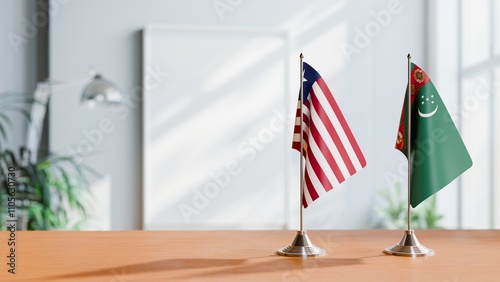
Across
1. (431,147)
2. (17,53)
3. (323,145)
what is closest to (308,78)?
(323,145)

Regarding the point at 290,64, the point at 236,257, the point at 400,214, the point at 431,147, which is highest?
the point at 290,64

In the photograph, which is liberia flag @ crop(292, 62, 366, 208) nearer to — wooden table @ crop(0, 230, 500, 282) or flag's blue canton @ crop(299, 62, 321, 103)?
flag's blue canton @ crop(299, 62, 321, 103)

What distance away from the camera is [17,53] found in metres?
4.47

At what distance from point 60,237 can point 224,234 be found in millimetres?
369

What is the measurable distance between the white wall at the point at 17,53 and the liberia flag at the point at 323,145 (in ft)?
11.8

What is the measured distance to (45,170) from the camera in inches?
144

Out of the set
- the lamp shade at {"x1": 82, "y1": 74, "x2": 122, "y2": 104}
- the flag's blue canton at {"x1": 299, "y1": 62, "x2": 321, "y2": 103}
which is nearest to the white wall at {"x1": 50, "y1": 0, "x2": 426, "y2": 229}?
the lamp shade at {"x1": 82, "y1": 74, "x2": 122, "y2": 104}

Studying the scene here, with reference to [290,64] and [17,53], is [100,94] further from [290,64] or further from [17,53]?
[290,64]

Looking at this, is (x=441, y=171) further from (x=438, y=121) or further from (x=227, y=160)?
(x=227, y=160)

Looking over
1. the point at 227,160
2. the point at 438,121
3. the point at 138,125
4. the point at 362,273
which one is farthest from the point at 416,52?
the point at 362,273

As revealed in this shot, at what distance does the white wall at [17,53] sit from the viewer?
446 cm

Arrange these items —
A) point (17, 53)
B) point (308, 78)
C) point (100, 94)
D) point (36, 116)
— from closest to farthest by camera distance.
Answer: point (308, 78) → point (100, 94) → point (36, 116) → point (17, 53)

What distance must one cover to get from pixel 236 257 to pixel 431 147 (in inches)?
18.3

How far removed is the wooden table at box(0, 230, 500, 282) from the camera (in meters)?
1.07
